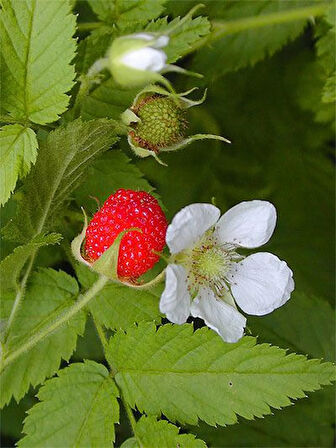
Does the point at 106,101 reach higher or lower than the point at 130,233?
higher

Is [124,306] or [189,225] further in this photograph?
[124,306]

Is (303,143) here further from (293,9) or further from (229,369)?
(229,369)

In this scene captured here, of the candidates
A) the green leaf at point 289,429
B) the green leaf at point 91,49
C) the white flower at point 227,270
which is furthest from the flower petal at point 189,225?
the green leaf at point 289,429

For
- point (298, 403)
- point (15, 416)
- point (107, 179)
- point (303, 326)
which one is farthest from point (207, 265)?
point (15, 416)

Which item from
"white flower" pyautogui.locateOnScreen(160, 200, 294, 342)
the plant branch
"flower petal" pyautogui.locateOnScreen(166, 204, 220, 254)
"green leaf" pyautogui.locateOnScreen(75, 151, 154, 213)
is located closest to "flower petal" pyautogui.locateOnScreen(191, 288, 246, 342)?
"white flower" pyautogui.locateOnScreen(160, 200, 294, 342)

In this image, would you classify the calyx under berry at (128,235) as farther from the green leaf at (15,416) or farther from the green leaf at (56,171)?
the green leaf at (15,416)

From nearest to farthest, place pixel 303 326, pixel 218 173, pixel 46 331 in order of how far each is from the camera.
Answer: pixel 46 331
pixel 303 326
pixel 218 173

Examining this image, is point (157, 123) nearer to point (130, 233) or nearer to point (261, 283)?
point (130, 233)
